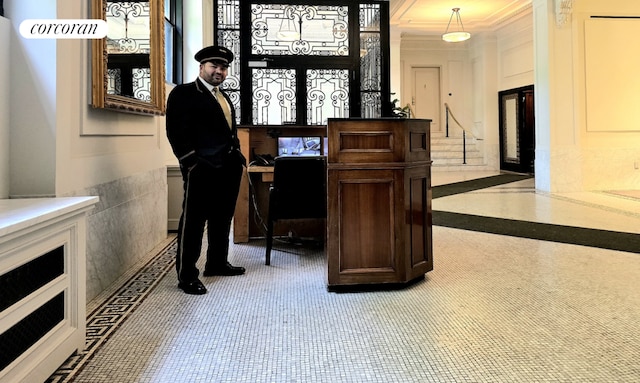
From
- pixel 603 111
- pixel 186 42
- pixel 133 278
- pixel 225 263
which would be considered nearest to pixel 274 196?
pixel 225 263

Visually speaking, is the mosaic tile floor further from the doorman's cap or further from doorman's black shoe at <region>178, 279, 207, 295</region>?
the doorman's cap

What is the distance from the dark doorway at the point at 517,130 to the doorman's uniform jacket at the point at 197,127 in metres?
10.2

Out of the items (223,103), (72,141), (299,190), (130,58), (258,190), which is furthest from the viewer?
(258,190)

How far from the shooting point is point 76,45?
2.32 m

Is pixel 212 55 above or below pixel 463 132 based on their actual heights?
below

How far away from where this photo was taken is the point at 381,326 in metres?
2.11

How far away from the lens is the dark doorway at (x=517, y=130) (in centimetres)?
1138

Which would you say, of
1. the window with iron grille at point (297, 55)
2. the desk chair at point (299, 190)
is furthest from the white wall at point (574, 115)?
the desk chair at point (299, 190)

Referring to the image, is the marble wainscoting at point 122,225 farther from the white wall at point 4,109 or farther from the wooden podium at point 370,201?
the wooden podium at point 370,201

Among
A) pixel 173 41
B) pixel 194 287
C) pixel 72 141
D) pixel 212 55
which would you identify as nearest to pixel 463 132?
pixel 173 41

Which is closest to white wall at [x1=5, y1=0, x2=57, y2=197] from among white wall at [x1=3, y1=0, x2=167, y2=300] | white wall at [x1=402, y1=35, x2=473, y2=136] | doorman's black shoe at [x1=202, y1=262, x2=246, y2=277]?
white wall at [x1=3, y1=0, x2=167, y2=300]

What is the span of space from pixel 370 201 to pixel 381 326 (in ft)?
2.54

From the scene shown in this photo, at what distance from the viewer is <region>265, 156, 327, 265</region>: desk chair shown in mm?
3264

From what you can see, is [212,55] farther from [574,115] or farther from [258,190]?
[574,115]
